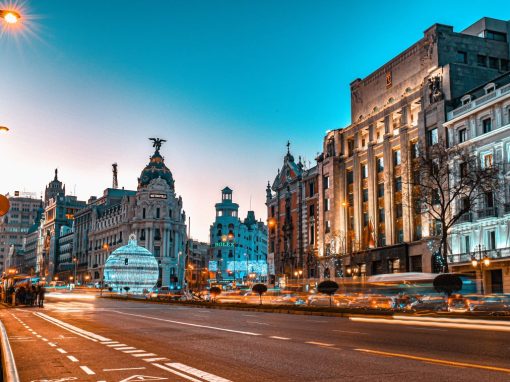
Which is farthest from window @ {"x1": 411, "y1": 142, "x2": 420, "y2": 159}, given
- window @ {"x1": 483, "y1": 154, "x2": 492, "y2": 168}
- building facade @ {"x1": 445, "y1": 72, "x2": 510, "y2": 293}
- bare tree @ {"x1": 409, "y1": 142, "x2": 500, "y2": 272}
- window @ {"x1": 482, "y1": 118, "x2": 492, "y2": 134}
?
window @ {"x1": 483, "y1": 154, "x2": 492, "y2": 168}

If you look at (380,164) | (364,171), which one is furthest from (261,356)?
(364,171)

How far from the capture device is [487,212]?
159 feet

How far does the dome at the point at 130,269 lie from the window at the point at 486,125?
219ft

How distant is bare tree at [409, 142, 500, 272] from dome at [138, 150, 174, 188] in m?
101

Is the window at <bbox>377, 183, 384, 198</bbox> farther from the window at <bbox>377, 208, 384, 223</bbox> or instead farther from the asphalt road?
the asphalt road

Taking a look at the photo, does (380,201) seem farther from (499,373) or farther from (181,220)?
(181,220)

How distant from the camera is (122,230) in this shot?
15500 cm

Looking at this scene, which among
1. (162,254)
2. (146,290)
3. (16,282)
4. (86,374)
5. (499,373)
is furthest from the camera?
(162,254)

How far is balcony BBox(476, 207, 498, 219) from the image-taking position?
156 feet

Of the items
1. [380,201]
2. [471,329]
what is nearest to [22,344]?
[471,329]

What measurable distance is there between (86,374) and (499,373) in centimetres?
743

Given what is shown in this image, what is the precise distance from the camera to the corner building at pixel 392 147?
57.5m

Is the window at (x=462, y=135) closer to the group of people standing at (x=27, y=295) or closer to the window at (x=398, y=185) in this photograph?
the window at (x=398, y=185)

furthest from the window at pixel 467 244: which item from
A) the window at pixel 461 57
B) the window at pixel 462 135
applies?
the window at pixel 461 57
